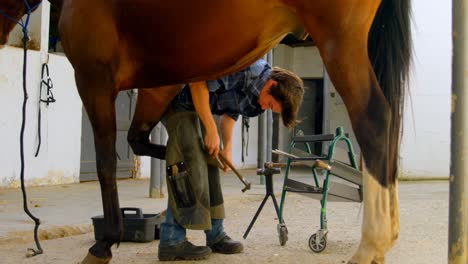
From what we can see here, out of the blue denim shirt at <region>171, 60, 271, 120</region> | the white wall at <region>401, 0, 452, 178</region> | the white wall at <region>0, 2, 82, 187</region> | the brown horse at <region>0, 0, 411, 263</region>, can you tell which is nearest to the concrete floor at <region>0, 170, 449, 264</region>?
the white wall at <region>0, 2, 82, 187</region>

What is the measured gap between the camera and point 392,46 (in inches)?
116

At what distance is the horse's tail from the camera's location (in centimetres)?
286

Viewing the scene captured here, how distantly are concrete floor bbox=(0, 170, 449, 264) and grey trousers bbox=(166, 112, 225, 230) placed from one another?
1.14ft

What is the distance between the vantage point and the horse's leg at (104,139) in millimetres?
2885

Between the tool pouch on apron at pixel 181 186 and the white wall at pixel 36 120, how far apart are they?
448 cm

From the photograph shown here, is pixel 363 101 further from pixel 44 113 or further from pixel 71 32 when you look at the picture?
pixel 44 113

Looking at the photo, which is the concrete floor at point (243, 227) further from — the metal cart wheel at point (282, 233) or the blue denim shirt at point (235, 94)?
the blue denim shirt at point (235, 94)

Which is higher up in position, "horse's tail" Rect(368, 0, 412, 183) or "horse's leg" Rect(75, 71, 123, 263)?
"horse's tail" Rect(368, 0, 412, 183)

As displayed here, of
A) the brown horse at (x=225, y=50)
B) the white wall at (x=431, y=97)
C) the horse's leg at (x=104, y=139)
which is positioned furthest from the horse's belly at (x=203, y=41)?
the white wall at (x=431, y=97)

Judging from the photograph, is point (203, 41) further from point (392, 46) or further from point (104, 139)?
point (392, 46)

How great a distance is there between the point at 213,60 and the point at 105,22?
57 centimetres

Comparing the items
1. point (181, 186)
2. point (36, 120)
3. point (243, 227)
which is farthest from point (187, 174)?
point (36, 120)

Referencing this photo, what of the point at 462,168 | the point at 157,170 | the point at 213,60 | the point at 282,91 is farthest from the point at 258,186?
the point at 462,168

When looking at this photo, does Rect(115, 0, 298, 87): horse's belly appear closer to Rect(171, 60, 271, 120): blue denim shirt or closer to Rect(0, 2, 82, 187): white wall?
Rect(171, 60, 271, 120): blue denim shirt
